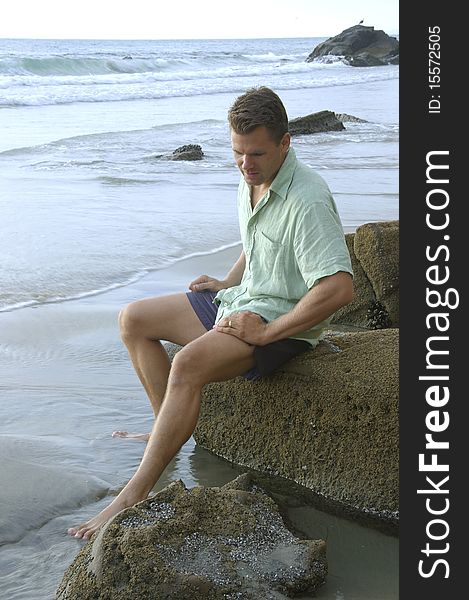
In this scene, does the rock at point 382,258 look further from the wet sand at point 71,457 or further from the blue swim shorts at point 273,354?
the blue swim shorts at point 273,354

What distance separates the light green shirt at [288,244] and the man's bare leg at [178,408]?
0.24m

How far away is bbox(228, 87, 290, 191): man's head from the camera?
4125 millimetres

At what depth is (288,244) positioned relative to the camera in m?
4.25

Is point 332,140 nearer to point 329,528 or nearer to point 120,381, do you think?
point 120,381

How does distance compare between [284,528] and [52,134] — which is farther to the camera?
[52,134]

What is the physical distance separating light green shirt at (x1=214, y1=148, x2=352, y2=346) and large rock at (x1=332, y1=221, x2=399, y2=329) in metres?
2.08

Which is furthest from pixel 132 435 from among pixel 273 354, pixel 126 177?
pixel 126 177

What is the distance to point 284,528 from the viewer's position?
3.63 m

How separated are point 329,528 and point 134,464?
1.03 m

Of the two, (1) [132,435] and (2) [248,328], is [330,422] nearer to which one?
(2) [248,328]

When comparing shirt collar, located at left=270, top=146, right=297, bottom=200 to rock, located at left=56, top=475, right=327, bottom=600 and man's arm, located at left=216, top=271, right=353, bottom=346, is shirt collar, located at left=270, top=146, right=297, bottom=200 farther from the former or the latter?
rock, located at left=56, top=475, right=327, bottom=600

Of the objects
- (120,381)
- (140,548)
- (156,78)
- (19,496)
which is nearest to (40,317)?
(120,381)

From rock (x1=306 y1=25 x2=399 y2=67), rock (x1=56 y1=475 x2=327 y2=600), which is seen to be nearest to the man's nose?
rock (x1=56 y1=475 x2=327 y2=600)

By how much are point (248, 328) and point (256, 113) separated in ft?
2.89
